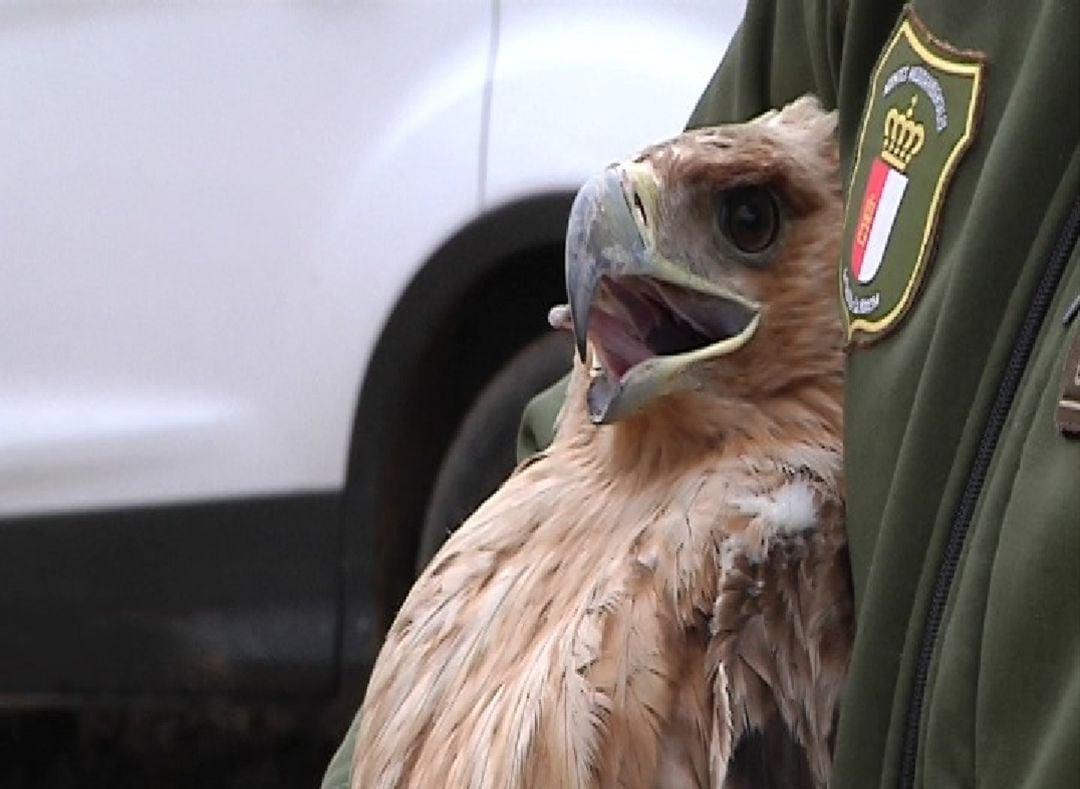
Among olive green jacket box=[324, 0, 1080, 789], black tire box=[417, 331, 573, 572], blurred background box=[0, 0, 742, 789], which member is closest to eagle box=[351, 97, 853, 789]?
olive green jacket box=[324, 0, 1080, 789]

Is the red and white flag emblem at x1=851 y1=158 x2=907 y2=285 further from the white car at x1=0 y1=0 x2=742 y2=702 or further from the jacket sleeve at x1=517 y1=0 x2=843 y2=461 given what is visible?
the white car at x1=0 y1=0 x2=742 y2=702

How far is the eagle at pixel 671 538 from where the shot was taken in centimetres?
132

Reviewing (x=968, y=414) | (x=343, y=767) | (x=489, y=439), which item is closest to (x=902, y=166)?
(x=968, y=414)

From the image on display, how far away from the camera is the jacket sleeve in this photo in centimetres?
139

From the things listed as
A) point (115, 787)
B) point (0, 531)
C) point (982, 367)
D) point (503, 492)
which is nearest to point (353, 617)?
point (0, 531)

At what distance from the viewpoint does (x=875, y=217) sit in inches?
47.0

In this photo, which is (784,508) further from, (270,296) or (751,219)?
(270,296)

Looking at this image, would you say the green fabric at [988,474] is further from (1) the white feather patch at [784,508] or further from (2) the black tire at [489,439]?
(2) the black tire at [489,439]

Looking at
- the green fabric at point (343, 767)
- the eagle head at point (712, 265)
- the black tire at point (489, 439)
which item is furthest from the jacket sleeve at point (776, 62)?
the black tire at point (489, 439)

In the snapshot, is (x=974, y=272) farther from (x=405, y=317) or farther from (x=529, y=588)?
(x=405, y=317)

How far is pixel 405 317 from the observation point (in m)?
3.05

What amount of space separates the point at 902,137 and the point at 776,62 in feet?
1.10

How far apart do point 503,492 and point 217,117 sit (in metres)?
1.58

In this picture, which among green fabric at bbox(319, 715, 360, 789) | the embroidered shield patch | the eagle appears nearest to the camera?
the embroidered shield patch
